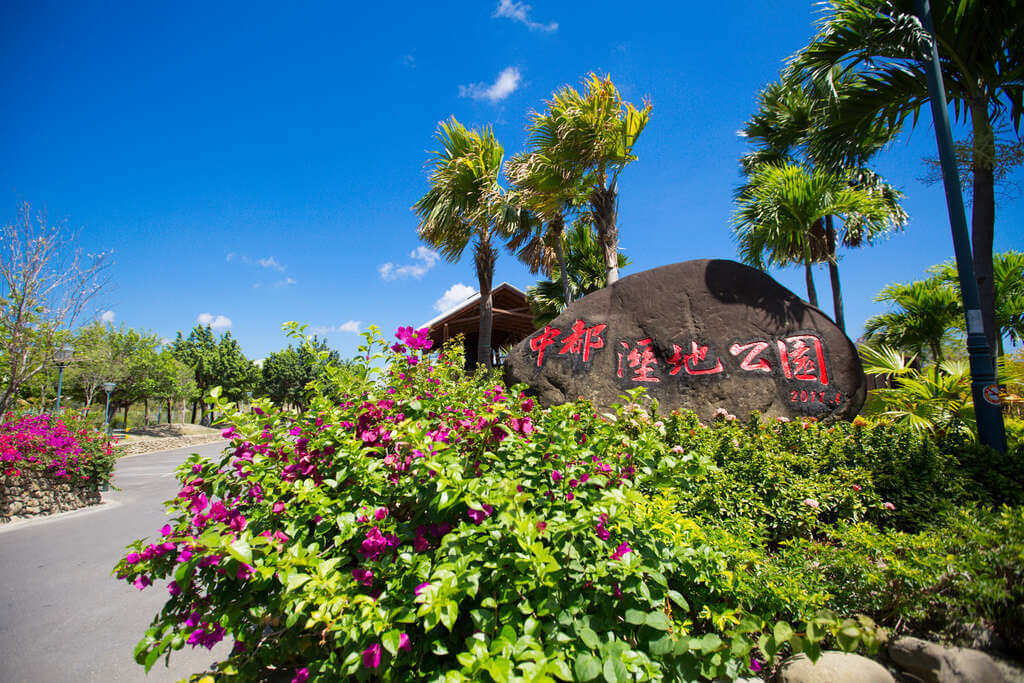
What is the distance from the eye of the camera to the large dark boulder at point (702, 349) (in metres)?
5.05

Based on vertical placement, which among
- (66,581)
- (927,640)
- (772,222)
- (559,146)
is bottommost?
(66,581)

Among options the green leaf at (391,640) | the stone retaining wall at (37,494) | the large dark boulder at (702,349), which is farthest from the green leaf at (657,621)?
the stone retaining wall at (37,494)

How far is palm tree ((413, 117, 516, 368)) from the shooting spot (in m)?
10.8

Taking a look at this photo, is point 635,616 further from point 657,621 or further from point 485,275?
point 485,275

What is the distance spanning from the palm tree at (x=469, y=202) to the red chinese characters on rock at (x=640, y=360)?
5.90 meters

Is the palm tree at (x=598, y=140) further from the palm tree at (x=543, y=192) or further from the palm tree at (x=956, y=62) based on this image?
the palm tree at (x=956, y=62)

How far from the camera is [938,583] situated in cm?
191

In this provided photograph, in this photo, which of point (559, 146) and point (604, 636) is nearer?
point (604, 636)

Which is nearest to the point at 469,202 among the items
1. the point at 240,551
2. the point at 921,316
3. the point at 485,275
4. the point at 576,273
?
the point at 485,275

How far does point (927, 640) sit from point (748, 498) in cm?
104

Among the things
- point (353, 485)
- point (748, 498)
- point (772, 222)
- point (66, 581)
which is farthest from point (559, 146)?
point (66, 581)

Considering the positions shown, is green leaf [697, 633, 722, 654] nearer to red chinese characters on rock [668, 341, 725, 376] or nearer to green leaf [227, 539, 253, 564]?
green leaf [227, 539, 253, 564]

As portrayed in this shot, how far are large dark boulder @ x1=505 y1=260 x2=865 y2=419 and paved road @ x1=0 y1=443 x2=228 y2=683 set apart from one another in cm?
446

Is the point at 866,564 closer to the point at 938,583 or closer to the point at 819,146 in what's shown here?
the point at 938,583
